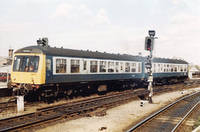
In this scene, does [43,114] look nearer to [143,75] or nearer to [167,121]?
[167,121]

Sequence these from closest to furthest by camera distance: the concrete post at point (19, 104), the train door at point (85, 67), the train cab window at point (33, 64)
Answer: the concrete post at point (19, 104), the train cab window at point (33, 64), the train door at point (85, 67)

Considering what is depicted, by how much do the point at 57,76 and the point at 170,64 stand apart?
20435 mm

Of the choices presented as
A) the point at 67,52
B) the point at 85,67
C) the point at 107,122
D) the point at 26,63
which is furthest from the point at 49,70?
the point at 107,122

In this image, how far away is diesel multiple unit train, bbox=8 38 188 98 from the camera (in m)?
14.4

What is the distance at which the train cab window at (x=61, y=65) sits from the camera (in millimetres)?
15422

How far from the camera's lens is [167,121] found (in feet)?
36.1

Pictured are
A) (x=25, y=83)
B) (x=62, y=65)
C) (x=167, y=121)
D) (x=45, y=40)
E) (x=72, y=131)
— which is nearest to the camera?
(x=72, y=131)

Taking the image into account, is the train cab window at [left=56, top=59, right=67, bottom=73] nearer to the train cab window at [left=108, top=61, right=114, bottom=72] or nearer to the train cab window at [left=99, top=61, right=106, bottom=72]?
the train cab window at [left=99, top=61, right=106, bottom=72]

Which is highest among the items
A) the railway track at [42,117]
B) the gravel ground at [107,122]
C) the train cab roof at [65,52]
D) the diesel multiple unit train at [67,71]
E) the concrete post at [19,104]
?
the train cab roof at [65,52]

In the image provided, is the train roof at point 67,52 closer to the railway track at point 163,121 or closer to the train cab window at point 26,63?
the train cab window at point 26,63

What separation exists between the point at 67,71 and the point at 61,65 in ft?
2.37

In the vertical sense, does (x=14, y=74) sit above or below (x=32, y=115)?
above

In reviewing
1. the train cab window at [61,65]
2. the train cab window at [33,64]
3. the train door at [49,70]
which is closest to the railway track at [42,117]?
the train door at [49,70]

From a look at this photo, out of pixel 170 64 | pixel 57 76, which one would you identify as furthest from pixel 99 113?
pixel 170 64
